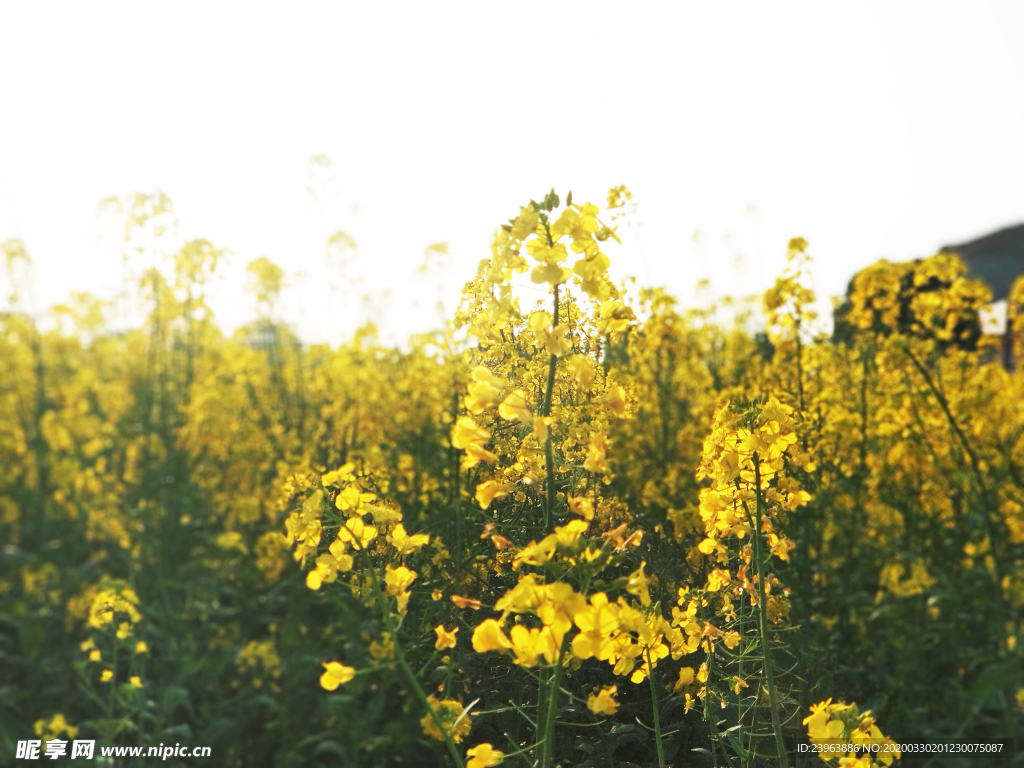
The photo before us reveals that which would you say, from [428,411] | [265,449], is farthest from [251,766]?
[428,411]

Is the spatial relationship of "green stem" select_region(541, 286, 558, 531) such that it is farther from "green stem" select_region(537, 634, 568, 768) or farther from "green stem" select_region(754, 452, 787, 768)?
"green stem" select_region(754, 452, 787, 768)

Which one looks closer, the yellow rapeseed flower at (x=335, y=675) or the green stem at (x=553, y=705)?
the green stem at (x=553, y=705)

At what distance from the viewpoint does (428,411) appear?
389cm

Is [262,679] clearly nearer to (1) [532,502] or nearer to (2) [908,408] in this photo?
(1) [532,502]

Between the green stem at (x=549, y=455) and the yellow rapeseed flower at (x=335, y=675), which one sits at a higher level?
the green stem at (x=549, y=455)

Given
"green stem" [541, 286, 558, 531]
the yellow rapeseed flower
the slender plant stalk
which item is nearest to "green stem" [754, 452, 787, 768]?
the slender plant stalk

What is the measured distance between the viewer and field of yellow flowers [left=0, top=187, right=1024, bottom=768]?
4.13 feet

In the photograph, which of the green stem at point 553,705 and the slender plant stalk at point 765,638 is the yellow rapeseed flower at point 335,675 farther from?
the slender plant stalk at point 765,638

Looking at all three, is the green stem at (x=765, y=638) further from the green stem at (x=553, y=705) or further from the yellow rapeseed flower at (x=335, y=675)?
the yellow rapeseed flower at (x=335, y=675)

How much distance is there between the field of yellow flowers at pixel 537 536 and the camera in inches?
49.5

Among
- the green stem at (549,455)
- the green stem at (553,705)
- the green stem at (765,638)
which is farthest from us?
the green stem at (765,638)

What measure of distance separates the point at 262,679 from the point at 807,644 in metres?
2.51

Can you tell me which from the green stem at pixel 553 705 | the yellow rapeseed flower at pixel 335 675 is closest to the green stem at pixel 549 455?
the green stem at pixel 553 705

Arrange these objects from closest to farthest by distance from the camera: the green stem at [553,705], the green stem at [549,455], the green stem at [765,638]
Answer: the green stem at [553,705]
the green stem at [549,455]
the green stem at [765,638]
